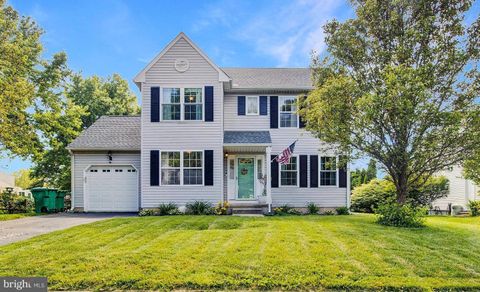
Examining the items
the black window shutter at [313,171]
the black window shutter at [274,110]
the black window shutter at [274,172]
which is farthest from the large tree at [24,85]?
the black window shutter at [313,171]

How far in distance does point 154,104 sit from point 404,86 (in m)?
10.2

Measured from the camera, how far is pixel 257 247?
22.8 ft

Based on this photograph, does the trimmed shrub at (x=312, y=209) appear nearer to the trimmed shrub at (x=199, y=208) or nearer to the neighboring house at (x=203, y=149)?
the neighboring house at (x=203, y=149)

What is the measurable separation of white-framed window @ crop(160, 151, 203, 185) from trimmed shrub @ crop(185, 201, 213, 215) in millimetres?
933

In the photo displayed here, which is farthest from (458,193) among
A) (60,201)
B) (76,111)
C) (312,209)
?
(76,111)

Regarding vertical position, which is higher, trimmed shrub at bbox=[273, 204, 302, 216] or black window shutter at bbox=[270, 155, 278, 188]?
black window shutter at bbox=[270, 155, 278, 188]

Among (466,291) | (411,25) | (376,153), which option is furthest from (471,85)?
(466,291)

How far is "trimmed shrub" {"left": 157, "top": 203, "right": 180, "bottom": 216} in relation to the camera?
46.3 feet

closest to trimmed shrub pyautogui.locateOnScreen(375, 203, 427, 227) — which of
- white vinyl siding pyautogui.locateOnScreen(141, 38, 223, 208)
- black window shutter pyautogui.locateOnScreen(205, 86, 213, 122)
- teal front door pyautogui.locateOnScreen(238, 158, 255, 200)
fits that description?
teal front door pyautogui.locateOnScreen(238, 158, 255, 200)

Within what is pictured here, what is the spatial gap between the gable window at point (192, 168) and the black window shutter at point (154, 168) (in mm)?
1168

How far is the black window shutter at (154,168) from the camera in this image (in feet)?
47.5

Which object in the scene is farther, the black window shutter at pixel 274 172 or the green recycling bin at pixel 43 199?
the green recycling bin at pixel 43 199

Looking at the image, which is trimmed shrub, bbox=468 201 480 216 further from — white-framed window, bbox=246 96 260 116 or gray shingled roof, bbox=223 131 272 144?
white-framed window, bbox=246 96 260 116

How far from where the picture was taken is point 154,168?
14508mm
